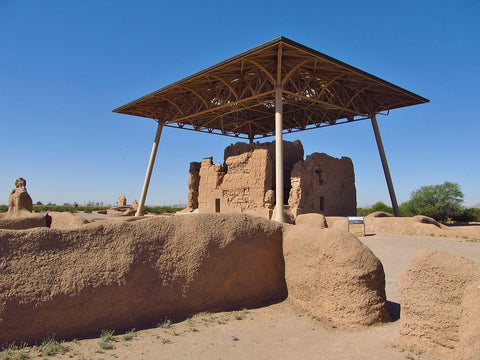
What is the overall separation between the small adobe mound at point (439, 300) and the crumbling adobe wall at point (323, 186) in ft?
47.5

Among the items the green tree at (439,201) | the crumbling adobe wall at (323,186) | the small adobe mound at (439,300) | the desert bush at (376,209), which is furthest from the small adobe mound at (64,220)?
the desert bush at (376,209)

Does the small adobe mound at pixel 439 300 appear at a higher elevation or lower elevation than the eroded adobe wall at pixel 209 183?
lower

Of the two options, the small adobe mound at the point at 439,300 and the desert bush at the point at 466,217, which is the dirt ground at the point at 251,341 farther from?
the desert bush at the point at 466,217

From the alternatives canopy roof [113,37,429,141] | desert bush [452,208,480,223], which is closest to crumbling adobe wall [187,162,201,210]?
canopy roof [113,37,429,141]

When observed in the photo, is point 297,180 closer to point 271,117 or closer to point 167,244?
point 271,117

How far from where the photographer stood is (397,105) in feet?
79.3

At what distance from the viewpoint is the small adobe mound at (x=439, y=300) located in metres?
3.95

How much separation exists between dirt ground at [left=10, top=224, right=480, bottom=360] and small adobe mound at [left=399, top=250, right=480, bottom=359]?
225mm

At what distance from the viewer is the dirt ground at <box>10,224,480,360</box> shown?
4449 millimetres

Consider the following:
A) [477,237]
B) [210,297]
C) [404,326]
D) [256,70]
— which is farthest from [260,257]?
[256,70]

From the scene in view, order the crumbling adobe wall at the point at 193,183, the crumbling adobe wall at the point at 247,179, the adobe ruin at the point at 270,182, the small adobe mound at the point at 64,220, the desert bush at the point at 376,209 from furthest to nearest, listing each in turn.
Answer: the desert bush at the point at 376,209, the crumbling adobe wall at the point at 193,183, the crumbling adobe wall at the point at 247,179, the adobe ruin at the point at 270,182, the small adobe mound at the point at 64,220

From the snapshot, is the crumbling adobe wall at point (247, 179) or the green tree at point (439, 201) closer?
the crumbling adobe wall at point (247, 179)

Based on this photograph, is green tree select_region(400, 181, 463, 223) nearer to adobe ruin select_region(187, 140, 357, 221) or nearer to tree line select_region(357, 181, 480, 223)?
tree line select_region(357, 181, 480, 223)

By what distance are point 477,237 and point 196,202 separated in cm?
1739
